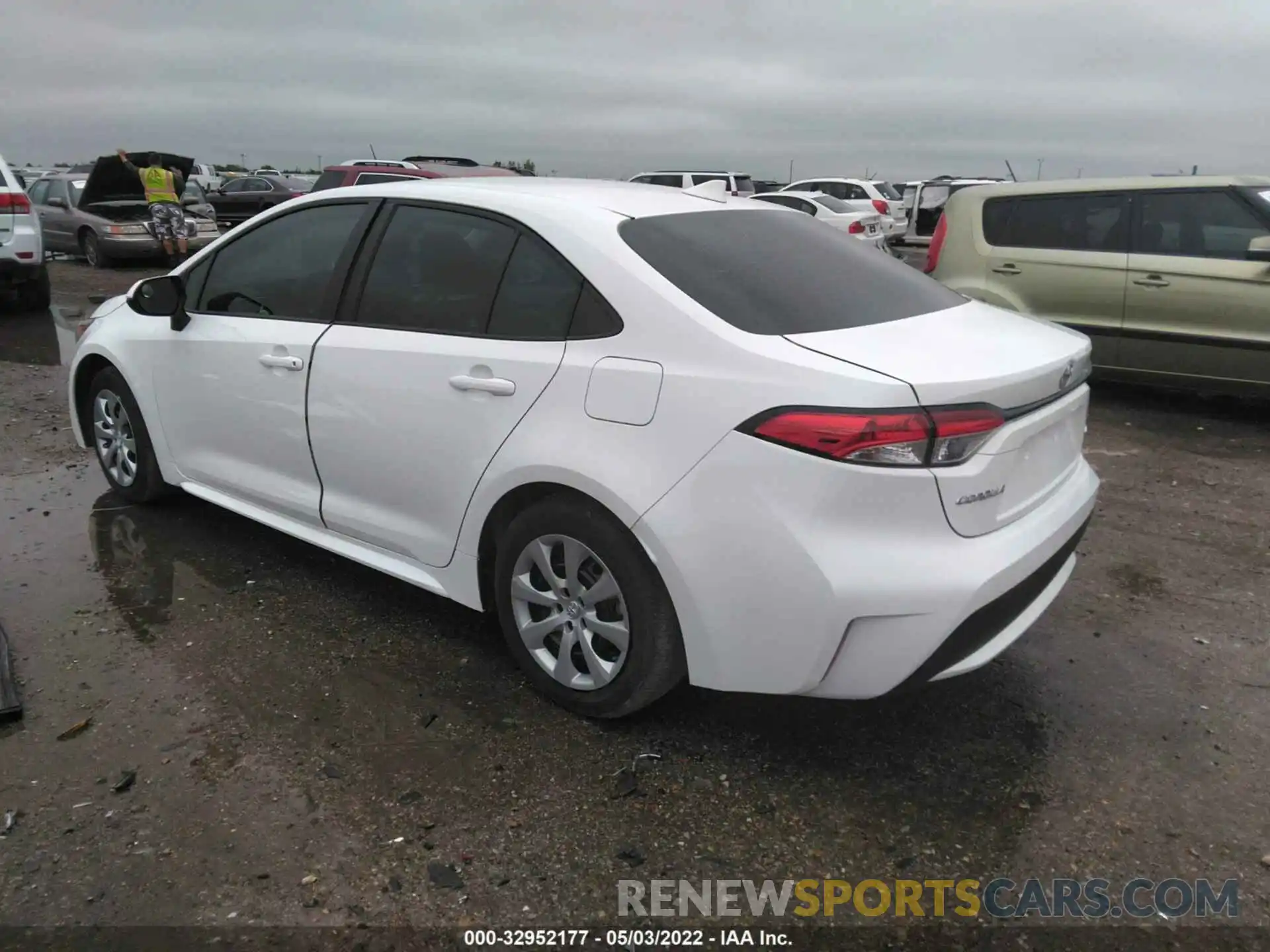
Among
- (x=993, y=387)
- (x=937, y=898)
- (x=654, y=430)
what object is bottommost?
(x=937, y=898)

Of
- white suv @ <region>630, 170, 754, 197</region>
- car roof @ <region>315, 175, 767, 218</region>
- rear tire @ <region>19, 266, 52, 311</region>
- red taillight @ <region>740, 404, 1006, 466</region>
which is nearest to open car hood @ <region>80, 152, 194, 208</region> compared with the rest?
rear tire @ <region>19, 266, 52, 311</region>

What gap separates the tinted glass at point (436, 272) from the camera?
10.3 feet

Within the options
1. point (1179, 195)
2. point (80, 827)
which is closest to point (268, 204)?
point (1179, 195)

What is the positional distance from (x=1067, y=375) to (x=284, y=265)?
2.88 metres

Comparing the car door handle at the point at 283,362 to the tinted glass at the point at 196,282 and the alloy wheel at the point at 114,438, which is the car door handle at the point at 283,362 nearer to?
the tinted glass at the point at 196,282

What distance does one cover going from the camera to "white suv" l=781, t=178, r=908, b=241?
23688 millimetres

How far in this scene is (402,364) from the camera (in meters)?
3.17

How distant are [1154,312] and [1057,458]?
442 centimetres

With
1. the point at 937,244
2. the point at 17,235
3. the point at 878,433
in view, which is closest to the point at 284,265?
the point at 878,433

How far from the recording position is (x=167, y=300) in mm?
4055

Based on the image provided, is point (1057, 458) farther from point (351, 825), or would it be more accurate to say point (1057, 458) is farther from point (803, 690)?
point (351, 825)

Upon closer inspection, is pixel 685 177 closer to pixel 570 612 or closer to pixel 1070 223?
pixel 1070 223

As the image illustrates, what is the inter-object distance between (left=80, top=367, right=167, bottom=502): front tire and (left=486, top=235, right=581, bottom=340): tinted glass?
7.57 ft

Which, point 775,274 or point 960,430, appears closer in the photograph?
point 960,430
